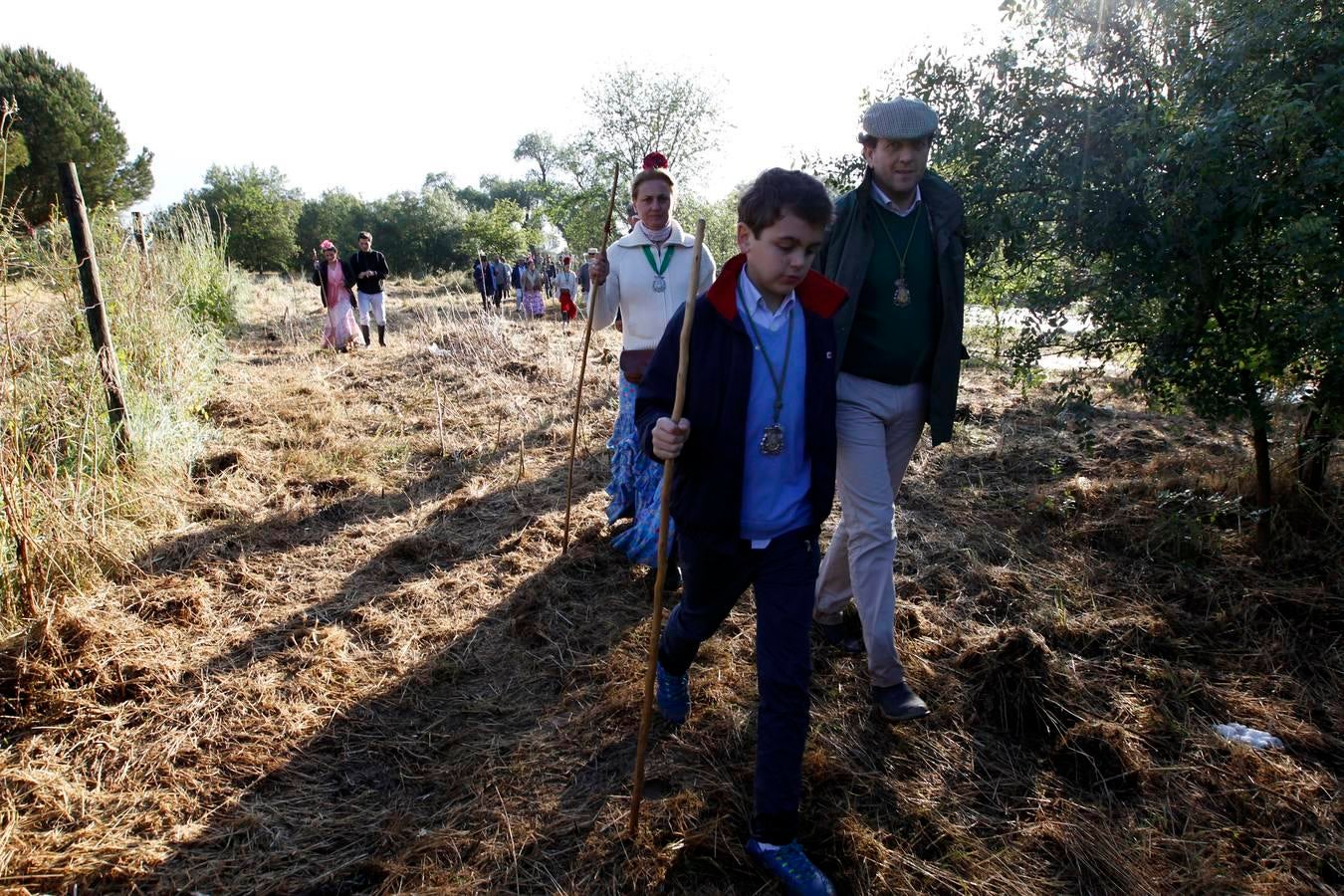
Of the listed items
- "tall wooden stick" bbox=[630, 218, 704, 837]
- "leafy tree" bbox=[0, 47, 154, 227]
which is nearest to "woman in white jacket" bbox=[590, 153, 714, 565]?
"tall wooden stick" bbox=[630, 218, 704, 837]

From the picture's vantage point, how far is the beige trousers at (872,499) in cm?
277

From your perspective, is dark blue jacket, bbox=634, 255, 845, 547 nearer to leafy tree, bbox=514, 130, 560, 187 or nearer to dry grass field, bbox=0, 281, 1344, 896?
dry grass field, bbox=0, 281, 1344, 896

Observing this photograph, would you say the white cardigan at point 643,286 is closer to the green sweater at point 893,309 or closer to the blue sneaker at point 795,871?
the green sweater at point 893,309

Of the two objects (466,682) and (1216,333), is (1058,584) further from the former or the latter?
(466,682)

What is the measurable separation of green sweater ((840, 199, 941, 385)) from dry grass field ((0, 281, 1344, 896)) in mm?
1213

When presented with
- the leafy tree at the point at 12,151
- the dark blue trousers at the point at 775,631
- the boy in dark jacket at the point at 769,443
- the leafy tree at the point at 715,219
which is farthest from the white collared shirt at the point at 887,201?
the leafy tree at the point at 715,219

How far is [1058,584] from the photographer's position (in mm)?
3748

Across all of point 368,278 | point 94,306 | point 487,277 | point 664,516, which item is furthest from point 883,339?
point 487,277

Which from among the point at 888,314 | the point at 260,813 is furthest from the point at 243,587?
the point at 888,314

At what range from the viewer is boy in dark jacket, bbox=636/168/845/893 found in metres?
2.10

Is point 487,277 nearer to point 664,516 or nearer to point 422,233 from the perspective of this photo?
point 664,516

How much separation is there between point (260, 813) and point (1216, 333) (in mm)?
4234

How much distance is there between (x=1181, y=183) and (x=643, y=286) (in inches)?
91.4

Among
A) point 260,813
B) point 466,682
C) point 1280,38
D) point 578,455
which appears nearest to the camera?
point 260,813
